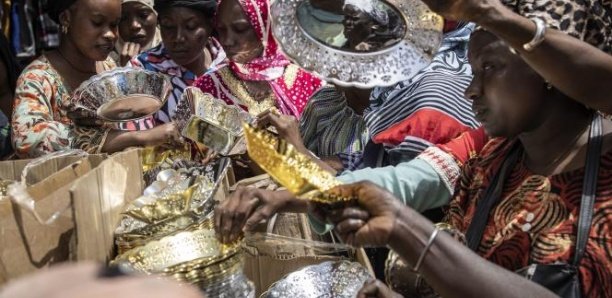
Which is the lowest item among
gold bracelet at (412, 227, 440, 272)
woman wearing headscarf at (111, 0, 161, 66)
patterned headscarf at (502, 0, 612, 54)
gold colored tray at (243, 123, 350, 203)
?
woman wearing headscarf at (111, 0, 161, 66)

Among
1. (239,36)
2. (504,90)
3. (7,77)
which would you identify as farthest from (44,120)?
(504,90)

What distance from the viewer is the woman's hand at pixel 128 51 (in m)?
4.27

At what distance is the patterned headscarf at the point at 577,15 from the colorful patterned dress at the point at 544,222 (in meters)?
0.25

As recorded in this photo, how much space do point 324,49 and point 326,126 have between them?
2.17 ft

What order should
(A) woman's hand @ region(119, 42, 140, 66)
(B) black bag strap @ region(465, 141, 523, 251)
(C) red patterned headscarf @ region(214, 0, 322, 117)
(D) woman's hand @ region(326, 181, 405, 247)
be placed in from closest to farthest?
1. (D) woman's hand @ region(326, 181, 405, 247)
2. (B) black bag strap @ region(465, 141, 523, 251)
3. (C) red patterned headscarf @ region(214, 0, 322, 117)
4. (A) woman's hand @ region(119, 42, 140, 66)

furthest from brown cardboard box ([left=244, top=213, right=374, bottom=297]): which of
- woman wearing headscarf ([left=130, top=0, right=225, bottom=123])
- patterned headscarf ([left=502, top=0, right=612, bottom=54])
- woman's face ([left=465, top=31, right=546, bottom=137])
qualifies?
woman wearing headscarf ([left=130, top=0, right=225, bottom=123])

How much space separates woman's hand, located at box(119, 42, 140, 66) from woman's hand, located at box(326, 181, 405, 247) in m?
3.21

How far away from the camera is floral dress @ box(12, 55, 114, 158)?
2504mm

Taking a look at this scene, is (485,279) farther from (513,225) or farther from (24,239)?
(24,239)

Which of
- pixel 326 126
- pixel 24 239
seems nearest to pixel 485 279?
pixel 24 239

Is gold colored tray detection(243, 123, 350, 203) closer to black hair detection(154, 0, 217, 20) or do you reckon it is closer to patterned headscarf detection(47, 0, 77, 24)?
patterned headscarf detection(47, 0, 77, 24)

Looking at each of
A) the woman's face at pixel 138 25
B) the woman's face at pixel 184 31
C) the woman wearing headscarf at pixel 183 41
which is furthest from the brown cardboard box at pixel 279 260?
the woman's face at pixel 138 25

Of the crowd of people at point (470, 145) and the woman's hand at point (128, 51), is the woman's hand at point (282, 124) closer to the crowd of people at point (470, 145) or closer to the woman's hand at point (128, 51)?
the crowd of people at point (470, 145)

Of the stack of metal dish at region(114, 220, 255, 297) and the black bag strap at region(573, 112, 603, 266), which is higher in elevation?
the black bag strap at region(573, 112, 603, 266)
